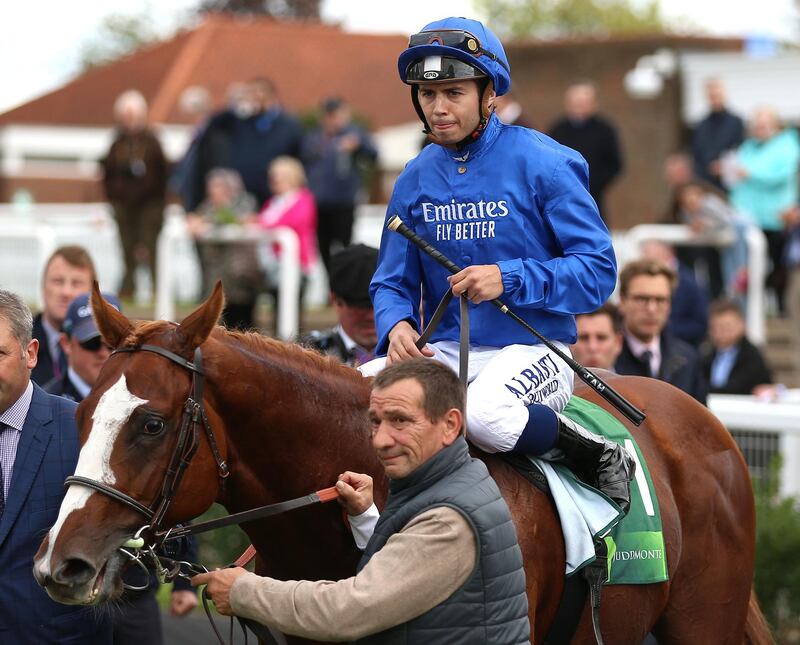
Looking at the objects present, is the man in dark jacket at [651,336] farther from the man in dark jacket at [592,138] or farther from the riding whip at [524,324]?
the man in dark jacket at [592,138]

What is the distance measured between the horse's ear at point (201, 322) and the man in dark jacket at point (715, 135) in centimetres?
1069

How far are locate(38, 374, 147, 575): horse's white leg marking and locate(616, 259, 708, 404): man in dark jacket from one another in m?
3.85

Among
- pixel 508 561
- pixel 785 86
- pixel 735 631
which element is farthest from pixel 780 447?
pixel 785 86

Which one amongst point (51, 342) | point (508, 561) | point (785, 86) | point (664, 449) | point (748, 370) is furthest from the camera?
point (785, 86)

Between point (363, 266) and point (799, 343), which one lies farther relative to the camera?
point (799, 343)

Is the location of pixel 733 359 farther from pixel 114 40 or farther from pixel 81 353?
pixel 114 40

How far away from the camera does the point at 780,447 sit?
26.3 ft

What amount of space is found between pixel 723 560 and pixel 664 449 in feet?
1.64

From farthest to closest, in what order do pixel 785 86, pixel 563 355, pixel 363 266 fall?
pixel 785 86 → pixel 363 266 → pixel 563 355

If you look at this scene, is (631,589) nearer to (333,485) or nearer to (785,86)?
(333,485)

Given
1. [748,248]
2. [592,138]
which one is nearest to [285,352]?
[748,248]

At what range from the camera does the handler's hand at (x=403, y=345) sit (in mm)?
4047

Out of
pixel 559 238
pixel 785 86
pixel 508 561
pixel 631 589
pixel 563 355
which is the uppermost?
pixel 785 86

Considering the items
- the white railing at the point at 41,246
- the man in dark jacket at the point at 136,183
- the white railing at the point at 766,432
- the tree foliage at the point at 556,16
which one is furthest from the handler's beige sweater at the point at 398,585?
the tree foliage at the point at 556,16
